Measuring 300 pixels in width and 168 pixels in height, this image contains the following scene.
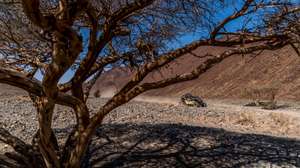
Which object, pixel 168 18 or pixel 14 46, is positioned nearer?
pixel 14 46

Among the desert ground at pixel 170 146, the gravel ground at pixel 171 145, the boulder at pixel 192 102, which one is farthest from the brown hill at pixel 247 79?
the desert ground at pixel 170 146

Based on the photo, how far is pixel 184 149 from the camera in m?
8.15

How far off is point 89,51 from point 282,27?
7.97 ft

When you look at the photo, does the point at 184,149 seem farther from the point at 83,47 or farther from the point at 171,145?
the point at 83,47

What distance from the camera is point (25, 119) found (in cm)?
1249

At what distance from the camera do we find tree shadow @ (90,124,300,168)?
750 cm

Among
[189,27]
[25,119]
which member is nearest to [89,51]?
[189,27]

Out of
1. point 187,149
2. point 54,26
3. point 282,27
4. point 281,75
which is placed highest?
point 281,75

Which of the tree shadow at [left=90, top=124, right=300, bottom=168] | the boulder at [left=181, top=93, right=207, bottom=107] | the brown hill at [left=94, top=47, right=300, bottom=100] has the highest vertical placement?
the brown hill at [left=94, top=47, right=300, bottom=100]

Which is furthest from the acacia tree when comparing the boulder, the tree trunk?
the boulder

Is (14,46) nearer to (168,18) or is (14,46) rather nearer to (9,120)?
(168,18)

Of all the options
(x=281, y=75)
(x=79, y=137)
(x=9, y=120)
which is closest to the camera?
(x=79, y=137)

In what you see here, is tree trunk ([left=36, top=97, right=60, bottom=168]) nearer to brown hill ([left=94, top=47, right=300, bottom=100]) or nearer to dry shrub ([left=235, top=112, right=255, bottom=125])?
dry shrub ([left=235, top=112, right=255, bottom=125])

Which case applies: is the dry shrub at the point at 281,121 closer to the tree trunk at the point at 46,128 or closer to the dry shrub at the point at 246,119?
the dry shrub at the point at 246,119
